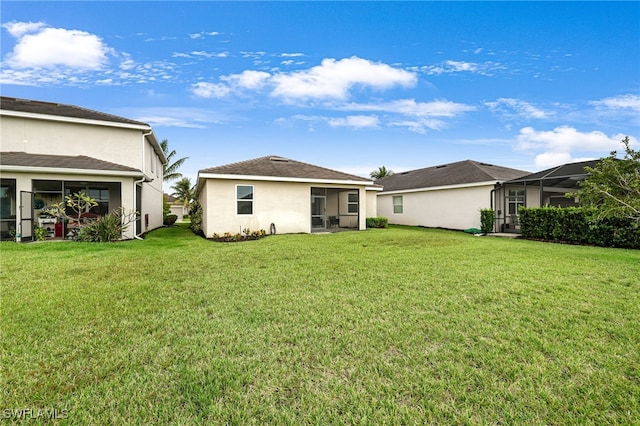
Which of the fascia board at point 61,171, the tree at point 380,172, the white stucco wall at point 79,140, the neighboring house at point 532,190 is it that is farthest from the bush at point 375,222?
the tree at point 380,172

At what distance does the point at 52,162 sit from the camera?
12.0 metres

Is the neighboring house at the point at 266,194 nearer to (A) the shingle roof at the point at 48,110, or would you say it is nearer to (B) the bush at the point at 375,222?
(B) the bush at the point at 375,222

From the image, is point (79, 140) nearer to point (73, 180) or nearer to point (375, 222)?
point (73, 180)

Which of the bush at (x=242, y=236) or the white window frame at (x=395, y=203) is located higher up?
the white window frame at (x=395, y=203)

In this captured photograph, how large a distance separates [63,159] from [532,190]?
→ 2548cm

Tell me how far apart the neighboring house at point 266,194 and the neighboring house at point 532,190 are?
7947mm

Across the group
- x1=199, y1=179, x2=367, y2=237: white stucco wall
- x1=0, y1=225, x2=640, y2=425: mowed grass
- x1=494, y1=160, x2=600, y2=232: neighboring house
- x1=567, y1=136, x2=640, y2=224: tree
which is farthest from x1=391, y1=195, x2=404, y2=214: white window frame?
x1=0, y1=225, x2=640, y2=425: mowed grass

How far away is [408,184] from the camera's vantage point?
23.2 metres

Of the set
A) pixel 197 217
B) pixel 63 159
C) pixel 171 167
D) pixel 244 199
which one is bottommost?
pixel 197 217

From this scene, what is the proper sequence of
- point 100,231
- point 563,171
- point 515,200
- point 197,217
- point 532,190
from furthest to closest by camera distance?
point 532,190 → point 515,200 → point 197,217 → point 563,171 → point 100,231

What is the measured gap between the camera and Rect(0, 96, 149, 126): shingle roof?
13.9m

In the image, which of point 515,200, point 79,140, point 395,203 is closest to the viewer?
point 79,140

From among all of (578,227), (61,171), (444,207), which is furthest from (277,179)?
(578,227)

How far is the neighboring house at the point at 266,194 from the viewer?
1403cm
